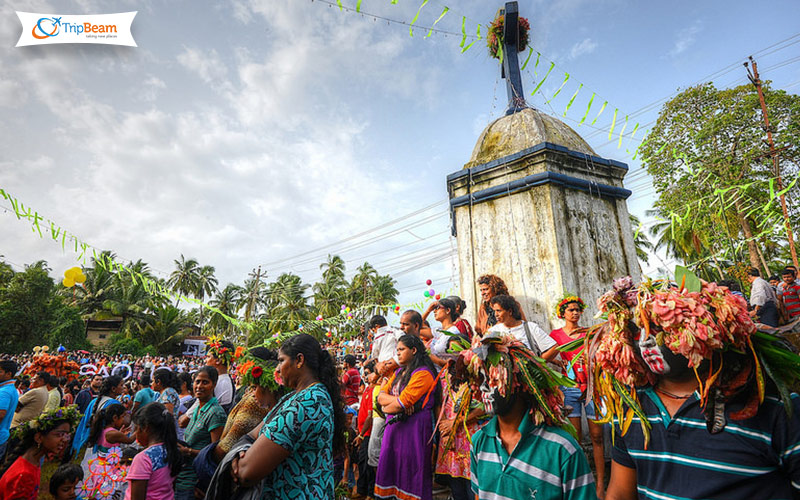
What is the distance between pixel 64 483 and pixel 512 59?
324 inches

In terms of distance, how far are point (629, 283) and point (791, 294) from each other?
6.47 m

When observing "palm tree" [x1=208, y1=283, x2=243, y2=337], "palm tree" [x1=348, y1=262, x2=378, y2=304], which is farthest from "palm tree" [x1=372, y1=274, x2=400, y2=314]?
"palm tree" [x1=208, y1=283, x2=243, y2=337]

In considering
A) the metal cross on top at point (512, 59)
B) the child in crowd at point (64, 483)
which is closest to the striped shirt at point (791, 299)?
the metal cross on top at point (512, 59)

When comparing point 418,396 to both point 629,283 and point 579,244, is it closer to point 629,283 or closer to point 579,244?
point 629,283

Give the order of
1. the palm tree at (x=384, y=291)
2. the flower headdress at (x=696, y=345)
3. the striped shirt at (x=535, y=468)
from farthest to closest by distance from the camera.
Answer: the palm tree at (x=384, y=291) < the striped shirt at (x=535, y=468) < the flower headdress at (x=696, y=345)

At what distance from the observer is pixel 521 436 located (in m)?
2.03

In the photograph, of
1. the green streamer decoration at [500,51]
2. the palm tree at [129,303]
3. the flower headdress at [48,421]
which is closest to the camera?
the flower headdress at [48,421]

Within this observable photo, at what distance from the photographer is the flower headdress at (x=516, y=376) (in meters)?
2.05

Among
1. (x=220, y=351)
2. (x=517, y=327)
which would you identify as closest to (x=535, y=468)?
(x=517, y=327)

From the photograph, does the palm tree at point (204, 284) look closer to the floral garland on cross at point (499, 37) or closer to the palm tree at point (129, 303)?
the palm tree at point (129, 303)

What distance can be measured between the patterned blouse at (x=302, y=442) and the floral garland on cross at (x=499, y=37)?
700 cm

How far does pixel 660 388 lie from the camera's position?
171 centimetres

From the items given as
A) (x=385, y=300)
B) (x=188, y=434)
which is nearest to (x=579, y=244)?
(x=188, y=434)

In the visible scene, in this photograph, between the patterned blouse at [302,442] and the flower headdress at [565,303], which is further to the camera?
the flower headdress at [565,303]
